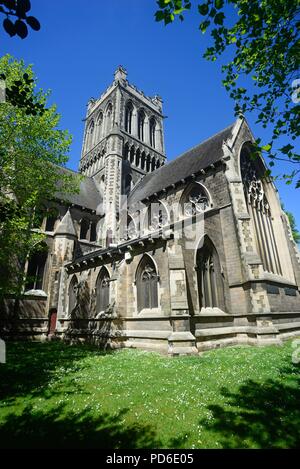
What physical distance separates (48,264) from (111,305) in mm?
10516

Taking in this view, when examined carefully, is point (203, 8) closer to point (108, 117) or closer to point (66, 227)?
point (66, 227)

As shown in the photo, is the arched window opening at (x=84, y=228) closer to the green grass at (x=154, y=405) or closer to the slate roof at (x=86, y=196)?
the slate roof at (x=86, y=196)

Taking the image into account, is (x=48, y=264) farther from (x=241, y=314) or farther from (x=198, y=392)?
(x=198, y=392)

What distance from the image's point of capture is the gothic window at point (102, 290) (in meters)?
16.9

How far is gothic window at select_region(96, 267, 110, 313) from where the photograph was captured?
55.5 feet

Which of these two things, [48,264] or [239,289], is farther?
[48,264]

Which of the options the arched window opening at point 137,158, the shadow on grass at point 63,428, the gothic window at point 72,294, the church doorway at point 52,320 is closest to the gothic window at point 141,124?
the arched window opening at point 137,158

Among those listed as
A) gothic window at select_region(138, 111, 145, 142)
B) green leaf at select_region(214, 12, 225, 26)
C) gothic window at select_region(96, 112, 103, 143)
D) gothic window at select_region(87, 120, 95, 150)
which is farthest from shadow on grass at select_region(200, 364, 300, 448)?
gothic window at select_region(87, 120, 95, 150)

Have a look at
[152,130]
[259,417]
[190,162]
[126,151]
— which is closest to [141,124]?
[152,130]

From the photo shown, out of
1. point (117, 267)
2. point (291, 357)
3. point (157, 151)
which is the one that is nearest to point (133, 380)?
point (291, 357)

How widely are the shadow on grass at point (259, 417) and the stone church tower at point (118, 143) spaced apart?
21.0 meters

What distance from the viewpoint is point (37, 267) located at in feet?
71.3

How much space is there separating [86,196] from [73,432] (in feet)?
88.4
